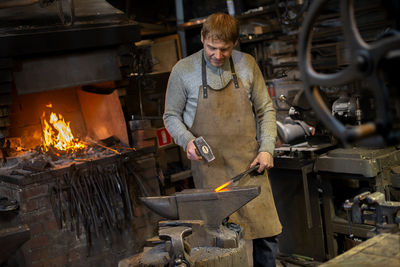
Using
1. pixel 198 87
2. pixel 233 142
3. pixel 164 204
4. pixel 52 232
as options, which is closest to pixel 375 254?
pixel 164 204

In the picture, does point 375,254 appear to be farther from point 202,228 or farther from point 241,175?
point 241,175

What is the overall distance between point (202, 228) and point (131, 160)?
6.61 feet

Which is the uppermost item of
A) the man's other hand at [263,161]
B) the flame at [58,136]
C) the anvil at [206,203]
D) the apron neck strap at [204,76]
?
the apron neck strap at [204,76]

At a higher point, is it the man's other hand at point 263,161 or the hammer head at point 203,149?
the hammer head at point 203,149

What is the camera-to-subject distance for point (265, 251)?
293 cm

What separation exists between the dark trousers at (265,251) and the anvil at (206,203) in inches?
29.4

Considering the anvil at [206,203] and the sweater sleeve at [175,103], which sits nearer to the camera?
the anvil at [206,203]

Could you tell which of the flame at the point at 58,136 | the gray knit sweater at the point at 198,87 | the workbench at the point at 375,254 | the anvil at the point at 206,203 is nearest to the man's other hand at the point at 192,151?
the gray knit sweater at the point at 198,87

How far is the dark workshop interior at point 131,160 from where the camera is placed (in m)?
2.30

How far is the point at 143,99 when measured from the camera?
17.9 feet

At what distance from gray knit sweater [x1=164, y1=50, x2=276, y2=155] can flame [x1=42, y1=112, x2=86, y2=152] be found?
1688mm

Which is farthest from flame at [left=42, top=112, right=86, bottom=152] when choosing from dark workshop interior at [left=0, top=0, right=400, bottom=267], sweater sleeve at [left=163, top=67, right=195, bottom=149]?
sweater sleeve at [left=163, top=67, right=195, bottom=149]

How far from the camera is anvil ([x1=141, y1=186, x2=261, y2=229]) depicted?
228cm

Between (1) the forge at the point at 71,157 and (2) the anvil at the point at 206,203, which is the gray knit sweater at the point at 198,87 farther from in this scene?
(1) the forge at the point at 71,157
